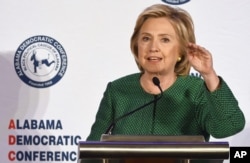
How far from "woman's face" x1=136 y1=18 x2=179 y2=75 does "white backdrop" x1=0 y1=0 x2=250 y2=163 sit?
0.09 metres

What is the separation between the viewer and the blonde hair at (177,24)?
118 inches

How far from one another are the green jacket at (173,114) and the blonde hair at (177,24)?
0.25ft

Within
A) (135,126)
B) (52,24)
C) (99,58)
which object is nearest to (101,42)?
(99,58)

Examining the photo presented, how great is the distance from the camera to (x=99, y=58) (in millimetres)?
3055

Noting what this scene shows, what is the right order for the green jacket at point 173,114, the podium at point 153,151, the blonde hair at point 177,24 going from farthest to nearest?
1. the blonde hair at point 177,24
2. the green jacket at point 173,114
3. the podium at point 153,151

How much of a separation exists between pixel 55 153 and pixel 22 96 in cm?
36

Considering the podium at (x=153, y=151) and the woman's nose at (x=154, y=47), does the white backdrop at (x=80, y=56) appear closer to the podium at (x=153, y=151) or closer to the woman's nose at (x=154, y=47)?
the woman's nose at (x=154, y=47)

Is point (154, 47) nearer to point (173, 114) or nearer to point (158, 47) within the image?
point (158, 47)

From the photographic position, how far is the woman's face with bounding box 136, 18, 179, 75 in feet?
9.72

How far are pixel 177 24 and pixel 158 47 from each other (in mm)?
169

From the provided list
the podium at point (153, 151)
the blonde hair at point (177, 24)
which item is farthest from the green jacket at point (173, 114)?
the podium at point (153, 151)

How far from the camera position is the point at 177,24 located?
300 cm

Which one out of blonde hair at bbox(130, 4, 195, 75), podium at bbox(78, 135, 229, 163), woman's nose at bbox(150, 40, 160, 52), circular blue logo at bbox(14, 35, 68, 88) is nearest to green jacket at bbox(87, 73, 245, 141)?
blonde hair at bbox(130, 4, 195, 75)

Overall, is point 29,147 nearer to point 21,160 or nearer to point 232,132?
point 21,160
